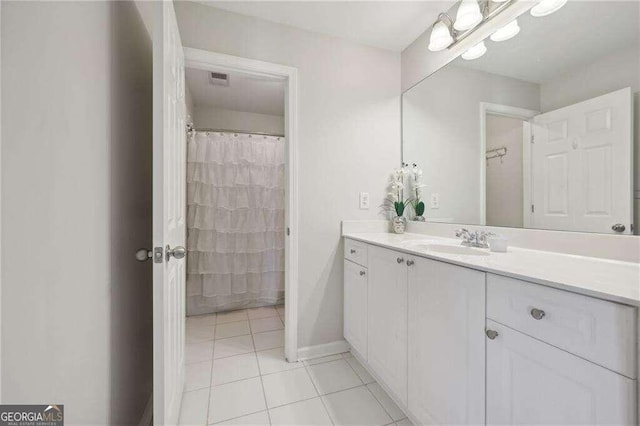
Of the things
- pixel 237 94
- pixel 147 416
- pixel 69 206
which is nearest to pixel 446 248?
pixel 69 206

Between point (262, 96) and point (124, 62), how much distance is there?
209 centimetres

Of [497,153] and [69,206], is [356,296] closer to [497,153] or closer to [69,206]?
[497,153]

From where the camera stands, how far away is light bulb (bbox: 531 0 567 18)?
1.11m

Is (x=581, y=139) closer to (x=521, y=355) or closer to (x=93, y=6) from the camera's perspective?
(x=521, y=355)

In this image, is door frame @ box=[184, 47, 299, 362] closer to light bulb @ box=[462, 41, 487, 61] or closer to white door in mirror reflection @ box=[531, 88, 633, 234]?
light bulb @ box=[462, 41, 487, 61]

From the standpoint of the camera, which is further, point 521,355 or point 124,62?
point 124,62

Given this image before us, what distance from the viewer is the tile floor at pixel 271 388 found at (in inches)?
49.1

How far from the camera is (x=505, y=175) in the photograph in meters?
1.36

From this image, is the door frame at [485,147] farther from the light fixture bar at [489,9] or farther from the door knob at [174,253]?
the door knob at [174,253]

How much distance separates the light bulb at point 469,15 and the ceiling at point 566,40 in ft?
0.45

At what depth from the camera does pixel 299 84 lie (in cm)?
174

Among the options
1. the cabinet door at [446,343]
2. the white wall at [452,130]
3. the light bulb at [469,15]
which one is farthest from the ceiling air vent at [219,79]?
the cabinet door at [446,343]

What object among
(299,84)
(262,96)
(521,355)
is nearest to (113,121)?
(299,84)

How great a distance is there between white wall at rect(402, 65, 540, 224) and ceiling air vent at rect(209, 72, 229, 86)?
176 cm
